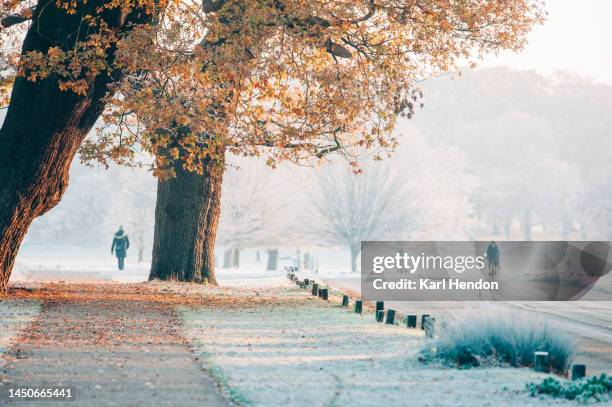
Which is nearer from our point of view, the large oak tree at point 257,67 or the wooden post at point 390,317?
the wooden post at point 390,317

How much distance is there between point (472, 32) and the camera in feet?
60.1

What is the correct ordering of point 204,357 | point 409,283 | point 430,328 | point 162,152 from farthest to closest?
point 409,283 → point 162,152 → point 430,328 → point 204,357

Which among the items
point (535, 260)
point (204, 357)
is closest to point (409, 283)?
point (535, 260)

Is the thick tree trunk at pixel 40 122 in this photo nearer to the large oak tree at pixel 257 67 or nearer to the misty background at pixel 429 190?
the large oak tree at pixel 257 67

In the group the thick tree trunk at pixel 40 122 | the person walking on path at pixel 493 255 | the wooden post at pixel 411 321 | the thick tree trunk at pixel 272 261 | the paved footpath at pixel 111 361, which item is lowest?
the paved footpath at pixel 111 361

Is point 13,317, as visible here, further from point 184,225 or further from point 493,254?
point 493,254

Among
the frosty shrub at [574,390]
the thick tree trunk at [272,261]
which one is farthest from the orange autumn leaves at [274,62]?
the thick tree trunk at [272,261]

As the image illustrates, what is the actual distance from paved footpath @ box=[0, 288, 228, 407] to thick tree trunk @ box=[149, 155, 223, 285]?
827cm

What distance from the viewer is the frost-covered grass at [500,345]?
32.2 ft

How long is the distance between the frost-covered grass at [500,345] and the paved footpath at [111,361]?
283 cm

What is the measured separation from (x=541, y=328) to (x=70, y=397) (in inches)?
214

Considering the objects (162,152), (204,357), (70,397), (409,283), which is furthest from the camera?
(409,283)

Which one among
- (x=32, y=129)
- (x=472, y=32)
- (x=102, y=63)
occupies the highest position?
(x=472, y=32)

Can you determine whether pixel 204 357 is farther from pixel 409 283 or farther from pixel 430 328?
pixel 409 283
